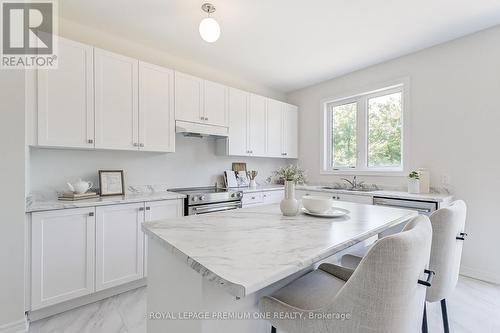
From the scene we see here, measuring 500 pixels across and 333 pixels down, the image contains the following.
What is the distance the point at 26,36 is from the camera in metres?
1.79

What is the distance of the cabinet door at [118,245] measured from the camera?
2.01 m

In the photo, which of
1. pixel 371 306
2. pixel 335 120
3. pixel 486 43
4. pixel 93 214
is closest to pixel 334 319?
pixel 371 306

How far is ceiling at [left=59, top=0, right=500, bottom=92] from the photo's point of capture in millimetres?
2016

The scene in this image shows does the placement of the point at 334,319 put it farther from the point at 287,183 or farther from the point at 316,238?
the point at 287,183

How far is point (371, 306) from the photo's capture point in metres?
0.70

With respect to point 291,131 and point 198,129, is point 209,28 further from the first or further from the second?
point 291,131

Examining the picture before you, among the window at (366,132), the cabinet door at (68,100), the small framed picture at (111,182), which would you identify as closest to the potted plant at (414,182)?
the window at (366,132)

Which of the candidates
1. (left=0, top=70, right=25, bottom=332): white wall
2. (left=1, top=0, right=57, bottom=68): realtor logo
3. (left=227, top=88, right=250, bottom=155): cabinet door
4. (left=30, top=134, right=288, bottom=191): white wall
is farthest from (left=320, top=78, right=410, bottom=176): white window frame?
(left=0, top=70, right=25, bottom=332): white wall

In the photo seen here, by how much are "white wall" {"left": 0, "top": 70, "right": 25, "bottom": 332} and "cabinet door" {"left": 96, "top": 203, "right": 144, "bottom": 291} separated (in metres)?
0.48

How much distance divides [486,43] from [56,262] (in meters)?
4.53

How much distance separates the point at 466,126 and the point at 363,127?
1.16 m

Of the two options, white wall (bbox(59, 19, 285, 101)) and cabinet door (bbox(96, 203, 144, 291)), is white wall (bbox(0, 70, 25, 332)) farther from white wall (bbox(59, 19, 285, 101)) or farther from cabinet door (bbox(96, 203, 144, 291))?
white wall (bbox(59, 19, 285, 101))

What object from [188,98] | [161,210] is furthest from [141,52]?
[161,210]

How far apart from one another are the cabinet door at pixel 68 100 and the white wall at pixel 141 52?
42 centimetres
